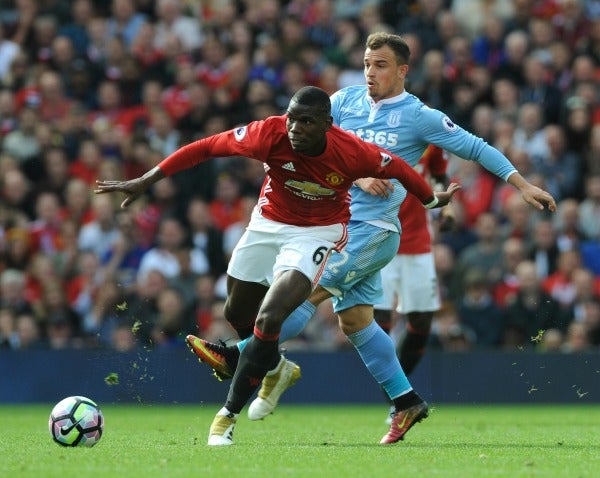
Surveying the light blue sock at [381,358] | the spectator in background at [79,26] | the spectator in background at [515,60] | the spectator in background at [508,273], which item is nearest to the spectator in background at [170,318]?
the spectator in background at [508,273]

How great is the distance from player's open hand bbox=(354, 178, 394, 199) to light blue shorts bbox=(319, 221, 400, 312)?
0.25 metres

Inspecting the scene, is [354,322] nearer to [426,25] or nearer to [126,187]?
[126,187]

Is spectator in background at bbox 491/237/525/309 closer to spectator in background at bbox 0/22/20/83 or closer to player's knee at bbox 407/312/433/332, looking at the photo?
player's knee at bbox 407/312/433/332

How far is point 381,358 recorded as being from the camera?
9.05m

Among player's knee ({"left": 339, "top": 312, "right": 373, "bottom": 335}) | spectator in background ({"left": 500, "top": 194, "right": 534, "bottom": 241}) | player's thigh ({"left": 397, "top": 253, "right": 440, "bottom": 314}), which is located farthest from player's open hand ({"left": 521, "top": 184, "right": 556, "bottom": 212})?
spectator in background ({"left": 500, "top": 194, "right": 534, "bottom": 241})

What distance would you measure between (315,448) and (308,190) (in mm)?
1703

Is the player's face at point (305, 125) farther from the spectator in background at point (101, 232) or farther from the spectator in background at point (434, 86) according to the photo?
the spectator in background at point (434, 86)

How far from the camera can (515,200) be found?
15.4 metres

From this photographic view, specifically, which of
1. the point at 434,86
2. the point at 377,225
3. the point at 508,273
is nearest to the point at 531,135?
the point at 434,86

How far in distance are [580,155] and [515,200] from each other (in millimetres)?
1184

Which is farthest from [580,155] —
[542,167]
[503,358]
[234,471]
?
[234,471]

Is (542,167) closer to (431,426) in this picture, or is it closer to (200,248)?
(200,248)

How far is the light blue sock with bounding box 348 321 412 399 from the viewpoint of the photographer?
9.05m

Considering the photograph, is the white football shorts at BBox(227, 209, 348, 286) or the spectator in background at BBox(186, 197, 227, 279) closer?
the white football shorts at BBox(227, 209, 348, 286)
